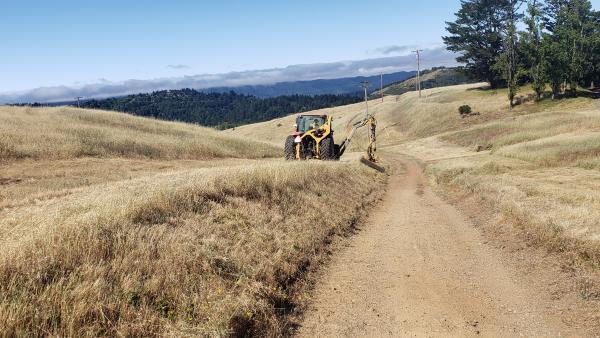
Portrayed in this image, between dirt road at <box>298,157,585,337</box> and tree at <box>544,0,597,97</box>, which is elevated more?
tree at <box>544,0,597,97</box>

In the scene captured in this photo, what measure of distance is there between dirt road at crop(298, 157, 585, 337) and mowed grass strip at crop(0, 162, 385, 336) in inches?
33.0

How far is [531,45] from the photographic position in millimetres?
60750

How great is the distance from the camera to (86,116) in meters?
40.6

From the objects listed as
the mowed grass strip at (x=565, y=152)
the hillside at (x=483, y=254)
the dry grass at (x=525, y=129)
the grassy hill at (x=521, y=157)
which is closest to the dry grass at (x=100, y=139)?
the hillside at (x=483, y=254)

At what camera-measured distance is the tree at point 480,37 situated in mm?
76688

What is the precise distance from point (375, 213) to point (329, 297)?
8.84m

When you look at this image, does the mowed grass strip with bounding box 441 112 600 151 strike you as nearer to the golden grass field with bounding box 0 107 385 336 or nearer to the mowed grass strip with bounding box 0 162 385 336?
the golden grass field with bounding box 0 107 385 336

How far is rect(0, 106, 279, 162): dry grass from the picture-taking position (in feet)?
83.8

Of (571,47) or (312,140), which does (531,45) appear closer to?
(571,47)

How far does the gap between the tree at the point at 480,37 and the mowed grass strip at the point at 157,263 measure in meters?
75.2

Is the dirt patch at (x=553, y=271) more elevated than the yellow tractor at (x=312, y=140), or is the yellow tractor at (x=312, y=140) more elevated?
the yellow tractor at (x=312, y=140)

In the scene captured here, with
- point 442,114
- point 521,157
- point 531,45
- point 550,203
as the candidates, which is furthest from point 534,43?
point 550,203

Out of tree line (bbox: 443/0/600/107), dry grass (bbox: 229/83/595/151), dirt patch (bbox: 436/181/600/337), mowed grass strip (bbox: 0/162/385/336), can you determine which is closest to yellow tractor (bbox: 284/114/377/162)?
dirt patch (bbox: 436/181/600/337)

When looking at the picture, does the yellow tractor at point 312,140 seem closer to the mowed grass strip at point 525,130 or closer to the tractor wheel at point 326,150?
the tractor wheel at point 326,150
